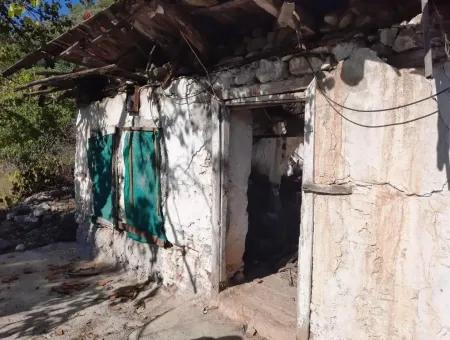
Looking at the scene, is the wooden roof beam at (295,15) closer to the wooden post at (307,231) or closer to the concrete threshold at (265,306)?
the wooden post at (307,231)

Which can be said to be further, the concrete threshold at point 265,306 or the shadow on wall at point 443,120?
the concrete threshold at point 265,306

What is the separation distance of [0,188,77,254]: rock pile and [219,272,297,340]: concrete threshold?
211 inches

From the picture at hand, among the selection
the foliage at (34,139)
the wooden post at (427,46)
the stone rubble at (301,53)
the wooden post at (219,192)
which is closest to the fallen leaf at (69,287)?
the wooden post at (219,192)

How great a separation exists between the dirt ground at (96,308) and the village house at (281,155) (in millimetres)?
256

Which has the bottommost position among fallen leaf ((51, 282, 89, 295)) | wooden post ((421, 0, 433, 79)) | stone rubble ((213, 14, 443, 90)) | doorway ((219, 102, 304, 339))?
fallen leaf ((51, 282, 89, 295))

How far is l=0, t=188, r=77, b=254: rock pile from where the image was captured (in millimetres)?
8273

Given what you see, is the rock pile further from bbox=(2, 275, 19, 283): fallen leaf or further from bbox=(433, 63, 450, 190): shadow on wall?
bbox=(433, 63, 450, 190): shadow on wall

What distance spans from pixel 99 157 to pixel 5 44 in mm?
3794

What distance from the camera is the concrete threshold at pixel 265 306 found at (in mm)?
3803

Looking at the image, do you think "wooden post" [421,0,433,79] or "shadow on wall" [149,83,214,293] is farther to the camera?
"shadow on wall" [149,83,214,293]

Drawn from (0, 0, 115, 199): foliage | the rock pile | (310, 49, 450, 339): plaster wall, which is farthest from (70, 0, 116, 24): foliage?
the rock pile

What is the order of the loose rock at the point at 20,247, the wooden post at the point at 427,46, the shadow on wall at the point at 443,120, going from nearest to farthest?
the wooden post at the point at 427,46 < the shadow on wall at the point at 443,120 < the loose rock at the point at 20,247

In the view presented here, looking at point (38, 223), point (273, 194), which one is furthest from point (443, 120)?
point (38, 223)

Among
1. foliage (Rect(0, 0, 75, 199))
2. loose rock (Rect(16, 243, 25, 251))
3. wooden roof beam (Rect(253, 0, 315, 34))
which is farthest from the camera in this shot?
loose rock (Rect(16, 243, 25, 251))
